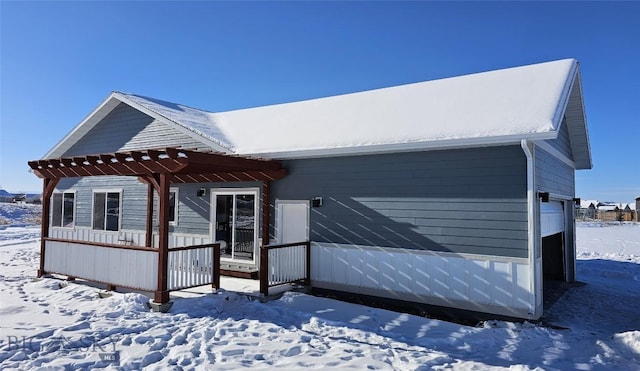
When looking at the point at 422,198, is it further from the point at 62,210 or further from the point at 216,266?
the point at 62,210

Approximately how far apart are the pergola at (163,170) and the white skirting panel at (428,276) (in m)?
1.69

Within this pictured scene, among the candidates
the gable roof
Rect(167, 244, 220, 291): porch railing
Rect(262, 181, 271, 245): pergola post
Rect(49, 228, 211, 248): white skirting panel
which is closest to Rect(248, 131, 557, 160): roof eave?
the gable roof

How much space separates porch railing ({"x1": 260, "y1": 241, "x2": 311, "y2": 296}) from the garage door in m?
4.59

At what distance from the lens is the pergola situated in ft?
22.8

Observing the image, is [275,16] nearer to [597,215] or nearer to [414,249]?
[414,249]

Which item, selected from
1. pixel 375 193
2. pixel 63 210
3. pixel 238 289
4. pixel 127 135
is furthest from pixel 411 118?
pixel 63 210

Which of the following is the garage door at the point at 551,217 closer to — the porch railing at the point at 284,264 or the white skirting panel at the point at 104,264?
the porch railing at the point at 284,264

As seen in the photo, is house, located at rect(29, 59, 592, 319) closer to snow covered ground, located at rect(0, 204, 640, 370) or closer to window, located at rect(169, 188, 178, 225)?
window, located at rect(169, 188, 178, 225)

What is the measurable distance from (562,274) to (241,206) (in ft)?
27.3

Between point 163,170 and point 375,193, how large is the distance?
3.93 m

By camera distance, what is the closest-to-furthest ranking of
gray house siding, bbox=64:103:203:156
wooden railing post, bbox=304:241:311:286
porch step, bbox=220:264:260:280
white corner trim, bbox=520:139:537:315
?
white corner trim, bbox=520:139:537:315, wooden railing post, bbox=304:241:311:286, porch step, bbox=220:264:260:280, gray house siding, bbox=64:103:203:156

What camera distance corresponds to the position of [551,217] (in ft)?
28.7

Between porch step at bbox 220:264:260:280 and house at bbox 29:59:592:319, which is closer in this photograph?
house at bbox 29:59:592:319

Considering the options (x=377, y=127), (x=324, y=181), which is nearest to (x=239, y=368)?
(x=324, y=181)
